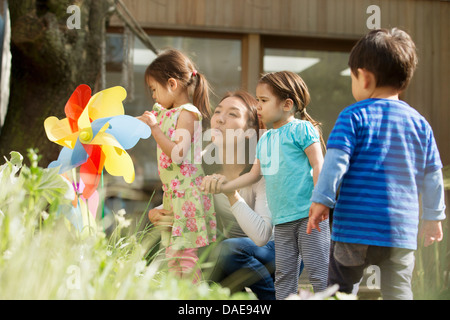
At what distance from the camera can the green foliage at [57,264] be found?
30.8 inches

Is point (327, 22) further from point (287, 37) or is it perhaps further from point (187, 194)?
point (187, 194)

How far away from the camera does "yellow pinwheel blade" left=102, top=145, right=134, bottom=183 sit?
126 centimetres

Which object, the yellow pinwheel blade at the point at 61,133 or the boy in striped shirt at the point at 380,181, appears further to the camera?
the yellow pinwheel blade at the point at 61,133

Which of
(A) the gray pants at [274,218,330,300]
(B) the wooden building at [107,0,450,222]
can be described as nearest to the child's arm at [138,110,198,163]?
(A) the gray pants at [274,218,330,300]

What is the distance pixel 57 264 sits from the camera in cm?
82

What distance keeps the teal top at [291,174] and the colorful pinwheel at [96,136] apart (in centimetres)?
35

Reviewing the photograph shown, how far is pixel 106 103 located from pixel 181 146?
1.02 ft

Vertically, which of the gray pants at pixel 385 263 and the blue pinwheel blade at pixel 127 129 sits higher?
the blue pinwheel blade at pixel 127 129

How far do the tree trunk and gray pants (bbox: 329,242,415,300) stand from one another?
5.06ft

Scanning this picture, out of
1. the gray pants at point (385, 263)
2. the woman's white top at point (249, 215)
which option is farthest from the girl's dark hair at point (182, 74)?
the gray pants at point (385, 263)

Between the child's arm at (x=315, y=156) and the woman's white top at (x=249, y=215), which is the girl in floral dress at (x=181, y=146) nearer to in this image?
the woman's white top at (x=249, y=215)

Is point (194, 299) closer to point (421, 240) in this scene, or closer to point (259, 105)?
point (259, 105)

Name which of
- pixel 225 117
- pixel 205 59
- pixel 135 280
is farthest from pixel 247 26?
pixel 135 280
